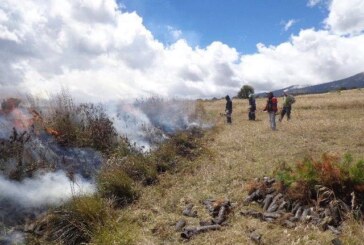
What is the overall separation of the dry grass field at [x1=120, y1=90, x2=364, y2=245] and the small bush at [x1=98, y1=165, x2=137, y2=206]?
29 centimetres

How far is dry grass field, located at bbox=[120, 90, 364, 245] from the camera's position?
264 inches

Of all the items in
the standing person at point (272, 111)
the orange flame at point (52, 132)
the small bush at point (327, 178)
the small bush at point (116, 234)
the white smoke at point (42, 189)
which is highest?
the orange flame at point (52, 132)

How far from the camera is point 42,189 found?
29.2ft

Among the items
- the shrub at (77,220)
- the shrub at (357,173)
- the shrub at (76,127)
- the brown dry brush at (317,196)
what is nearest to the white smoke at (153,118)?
the shrub at (76,127)

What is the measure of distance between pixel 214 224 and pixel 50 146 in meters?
5.70

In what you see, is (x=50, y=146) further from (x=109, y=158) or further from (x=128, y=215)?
(x=128, y=215)

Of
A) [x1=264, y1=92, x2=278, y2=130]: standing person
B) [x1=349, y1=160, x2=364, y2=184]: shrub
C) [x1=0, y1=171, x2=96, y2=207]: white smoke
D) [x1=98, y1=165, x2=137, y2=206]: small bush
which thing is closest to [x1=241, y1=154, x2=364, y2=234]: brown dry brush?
[x1=349, y1=160, x2=364, y2=184]: shrub

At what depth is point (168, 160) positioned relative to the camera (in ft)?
39.2

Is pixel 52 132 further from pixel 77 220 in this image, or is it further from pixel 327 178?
pixel 327 178

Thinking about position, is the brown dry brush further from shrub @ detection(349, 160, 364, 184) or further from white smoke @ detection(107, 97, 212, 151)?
white smoke @ detection(107, 97, 212, 151)

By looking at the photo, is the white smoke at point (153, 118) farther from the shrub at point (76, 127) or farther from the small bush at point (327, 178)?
the small bush at point (327, 178)

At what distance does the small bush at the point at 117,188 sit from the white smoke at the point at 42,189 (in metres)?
0.23

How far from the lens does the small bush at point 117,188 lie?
Answer: 352 inches

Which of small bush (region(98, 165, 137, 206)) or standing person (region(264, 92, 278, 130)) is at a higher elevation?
standing person (region(264, 92, 278, 130))
